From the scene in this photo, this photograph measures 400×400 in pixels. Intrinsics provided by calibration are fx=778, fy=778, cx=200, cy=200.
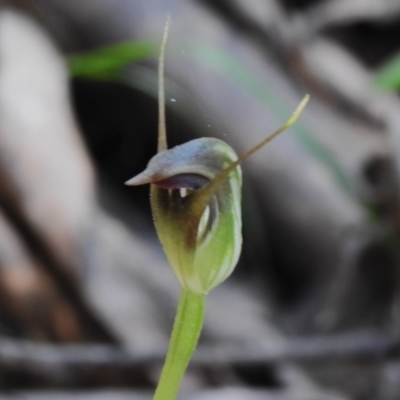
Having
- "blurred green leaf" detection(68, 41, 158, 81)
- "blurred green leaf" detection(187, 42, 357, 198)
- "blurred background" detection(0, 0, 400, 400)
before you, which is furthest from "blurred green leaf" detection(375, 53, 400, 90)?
"blurred green leaf" detection(68, 41, 158, 81)

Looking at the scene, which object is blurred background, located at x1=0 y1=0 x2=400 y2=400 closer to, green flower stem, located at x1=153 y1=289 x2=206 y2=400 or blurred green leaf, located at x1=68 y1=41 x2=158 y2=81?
blurred green leaf, located at x1=68 y1=41 x2=158 y2=81

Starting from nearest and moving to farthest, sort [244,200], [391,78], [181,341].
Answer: [181,341] → [391,78] → [244,200]

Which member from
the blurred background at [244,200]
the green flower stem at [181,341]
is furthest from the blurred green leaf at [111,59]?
the green flower stem at [181,341]

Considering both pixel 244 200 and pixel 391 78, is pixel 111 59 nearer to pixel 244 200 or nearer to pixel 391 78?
pixel 244 200

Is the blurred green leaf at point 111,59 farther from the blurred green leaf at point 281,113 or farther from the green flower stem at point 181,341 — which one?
the green flower stem at point 181,341

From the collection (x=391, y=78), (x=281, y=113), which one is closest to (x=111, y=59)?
(x=281, y=113)

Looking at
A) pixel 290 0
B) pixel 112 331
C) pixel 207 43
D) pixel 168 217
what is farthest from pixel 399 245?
pixel 290 0
